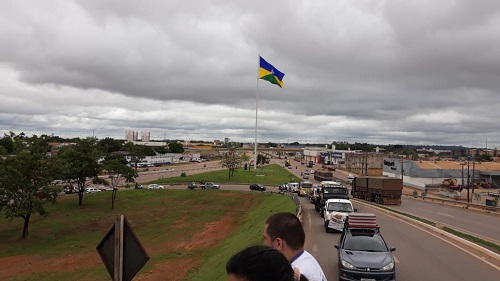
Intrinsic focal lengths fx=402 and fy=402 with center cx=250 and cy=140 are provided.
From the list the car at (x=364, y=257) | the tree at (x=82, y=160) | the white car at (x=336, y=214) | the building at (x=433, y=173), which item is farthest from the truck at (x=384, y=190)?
the building at (x=433, y=173)

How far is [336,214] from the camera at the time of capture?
72.8 ft

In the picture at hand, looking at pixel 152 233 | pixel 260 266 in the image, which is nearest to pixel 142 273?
pixel 152 233

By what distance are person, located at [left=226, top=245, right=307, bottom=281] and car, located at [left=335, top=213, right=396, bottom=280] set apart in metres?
9.45

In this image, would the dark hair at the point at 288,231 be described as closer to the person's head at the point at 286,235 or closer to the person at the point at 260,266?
the person's head at the point at 286,235

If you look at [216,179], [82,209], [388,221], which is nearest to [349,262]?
[388,221]

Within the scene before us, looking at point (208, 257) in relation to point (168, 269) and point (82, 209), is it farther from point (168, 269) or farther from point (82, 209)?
point (82, 209)

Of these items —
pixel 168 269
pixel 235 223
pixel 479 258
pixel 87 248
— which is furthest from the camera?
pixel 235 223

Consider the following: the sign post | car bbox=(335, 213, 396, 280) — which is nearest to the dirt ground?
car bbox=(335, 213, 396, 280)

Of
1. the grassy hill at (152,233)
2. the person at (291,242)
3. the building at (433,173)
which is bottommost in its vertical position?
the grassy hill at (152,233)

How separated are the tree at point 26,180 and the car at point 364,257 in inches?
1133

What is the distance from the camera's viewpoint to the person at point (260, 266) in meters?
2.56

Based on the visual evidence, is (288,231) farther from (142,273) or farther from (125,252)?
(142,273)

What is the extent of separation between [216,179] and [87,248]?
49.8 meters

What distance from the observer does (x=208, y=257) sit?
23.8m
